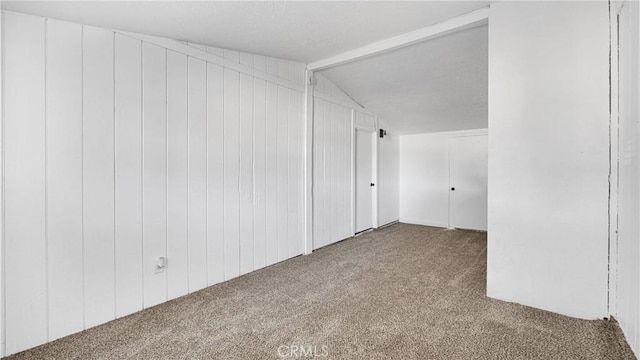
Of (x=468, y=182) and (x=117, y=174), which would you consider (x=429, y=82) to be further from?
(x=117, y=174)

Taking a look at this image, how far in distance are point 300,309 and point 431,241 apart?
2.77m

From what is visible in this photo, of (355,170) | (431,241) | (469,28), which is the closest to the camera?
(469,28)

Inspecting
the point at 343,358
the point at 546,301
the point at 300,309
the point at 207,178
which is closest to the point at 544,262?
the point at 546,301

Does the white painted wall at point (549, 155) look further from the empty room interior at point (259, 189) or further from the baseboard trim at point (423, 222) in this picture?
the baseboard trim at point (423, 222)

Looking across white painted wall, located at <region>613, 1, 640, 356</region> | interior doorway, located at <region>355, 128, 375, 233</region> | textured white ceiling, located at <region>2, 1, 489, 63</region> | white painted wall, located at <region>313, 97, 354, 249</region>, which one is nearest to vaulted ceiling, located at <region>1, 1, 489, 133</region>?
textured white ceiling, located at <region>2, 1, 489, 63</region>

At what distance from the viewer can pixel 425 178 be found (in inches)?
223

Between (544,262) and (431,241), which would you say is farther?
(431,241)

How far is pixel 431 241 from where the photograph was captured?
13.9 ft

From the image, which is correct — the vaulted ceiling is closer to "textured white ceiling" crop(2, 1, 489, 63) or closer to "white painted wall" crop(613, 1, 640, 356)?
"textured white ceiling" crop(2, 1, 489, 63)

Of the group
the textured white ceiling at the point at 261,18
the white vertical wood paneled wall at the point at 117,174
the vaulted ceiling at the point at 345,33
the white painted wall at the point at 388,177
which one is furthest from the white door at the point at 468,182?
the white vertical wood paneled wall at the point at 117,174

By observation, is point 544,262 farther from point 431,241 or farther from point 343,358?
point 431,241

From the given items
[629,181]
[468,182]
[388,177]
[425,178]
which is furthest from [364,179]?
[629,181]

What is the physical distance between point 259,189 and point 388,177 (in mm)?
3214

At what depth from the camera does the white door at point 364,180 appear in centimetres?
473
